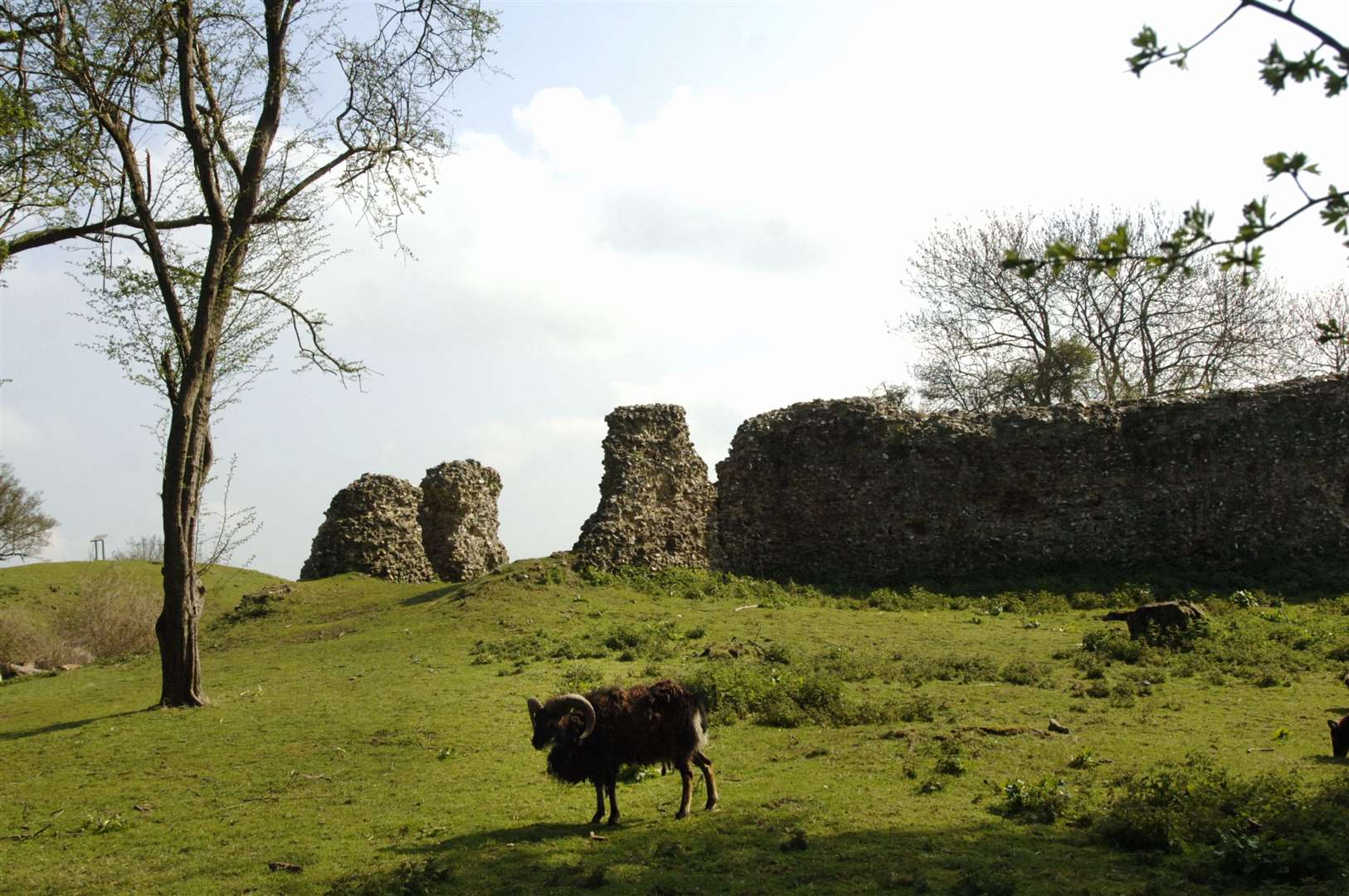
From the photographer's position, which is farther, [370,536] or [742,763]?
[370,536]

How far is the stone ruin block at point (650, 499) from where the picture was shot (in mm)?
21750

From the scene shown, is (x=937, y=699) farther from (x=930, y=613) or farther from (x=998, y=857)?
(x=930, y=613)

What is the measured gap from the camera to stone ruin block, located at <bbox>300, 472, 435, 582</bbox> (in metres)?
24.0

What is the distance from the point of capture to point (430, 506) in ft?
85.5

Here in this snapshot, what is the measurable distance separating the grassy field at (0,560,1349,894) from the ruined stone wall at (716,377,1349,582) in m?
3.21

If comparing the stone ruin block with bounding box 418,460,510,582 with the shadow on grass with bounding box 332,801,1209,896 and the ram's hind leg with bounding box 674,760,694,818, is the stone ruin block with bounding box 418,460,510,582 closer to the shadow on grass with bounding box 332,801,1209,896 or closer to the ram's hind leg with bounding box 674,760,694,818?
the ram's hind leg with bounding box 674,760,694,818

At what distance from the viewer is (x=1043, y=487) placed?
21953mm

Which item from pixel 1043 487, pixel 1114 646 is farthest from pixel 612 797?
pixel 1043 487

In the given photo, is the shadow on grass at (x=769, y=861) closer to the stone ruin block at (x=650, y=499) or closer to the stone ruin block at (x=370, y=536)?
the stone ruin block at (x=650, y=499)

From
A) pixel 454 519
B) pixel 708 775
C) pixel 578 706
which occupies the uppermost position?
pixel 454 519

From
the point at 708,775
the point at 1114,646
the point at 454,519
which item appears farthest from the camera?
the point at 454,519

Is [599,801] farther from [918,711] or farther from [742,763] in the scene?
[918,711]

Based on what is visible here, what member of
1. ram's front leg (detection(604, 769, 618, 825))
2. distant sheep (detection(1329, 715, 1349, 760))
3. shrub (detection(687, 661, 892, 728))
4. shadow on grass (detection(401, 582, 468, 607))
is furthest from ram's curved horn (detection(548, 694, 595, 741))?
shadow on grass (detection(401, 582, 468, 607))

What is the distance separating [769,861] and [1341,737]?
196 inches
